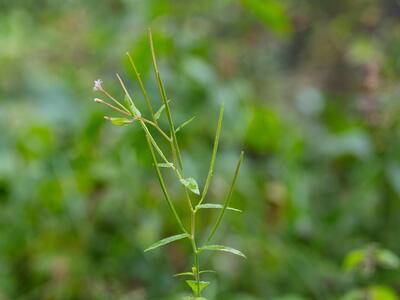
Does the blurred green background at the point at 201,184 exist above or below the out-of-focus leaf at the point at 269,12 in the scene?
below

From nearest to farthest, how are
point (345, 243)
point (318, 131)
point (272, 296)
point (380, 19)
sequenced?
1. point (272, 296)
2. point (345, 243)
3. point (318, 131)
4. point (380, 19)

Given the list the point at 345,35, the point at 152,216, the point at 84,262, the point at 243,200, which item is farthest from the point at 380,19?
the point at 84,262

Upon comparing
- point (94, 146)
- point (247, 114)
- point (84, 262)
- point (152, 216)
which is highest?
point (247, 114)

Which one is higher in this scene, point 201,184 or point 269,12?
point 269,12

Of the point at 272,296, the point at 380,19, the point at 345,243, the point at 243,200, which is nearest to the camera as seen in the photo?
the point at 272,296

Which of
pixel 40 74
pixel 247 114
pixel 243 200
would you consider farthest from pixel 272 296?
pixel 40 74

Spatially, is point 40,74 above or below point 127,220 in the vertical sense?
above

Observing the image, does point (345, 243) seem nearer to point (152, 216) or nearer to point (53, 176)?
point (152, 216)

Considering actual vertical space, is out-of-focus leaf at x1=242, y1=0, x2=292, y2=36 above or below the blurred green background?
above

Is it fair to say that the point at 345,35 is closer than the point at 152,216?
No
